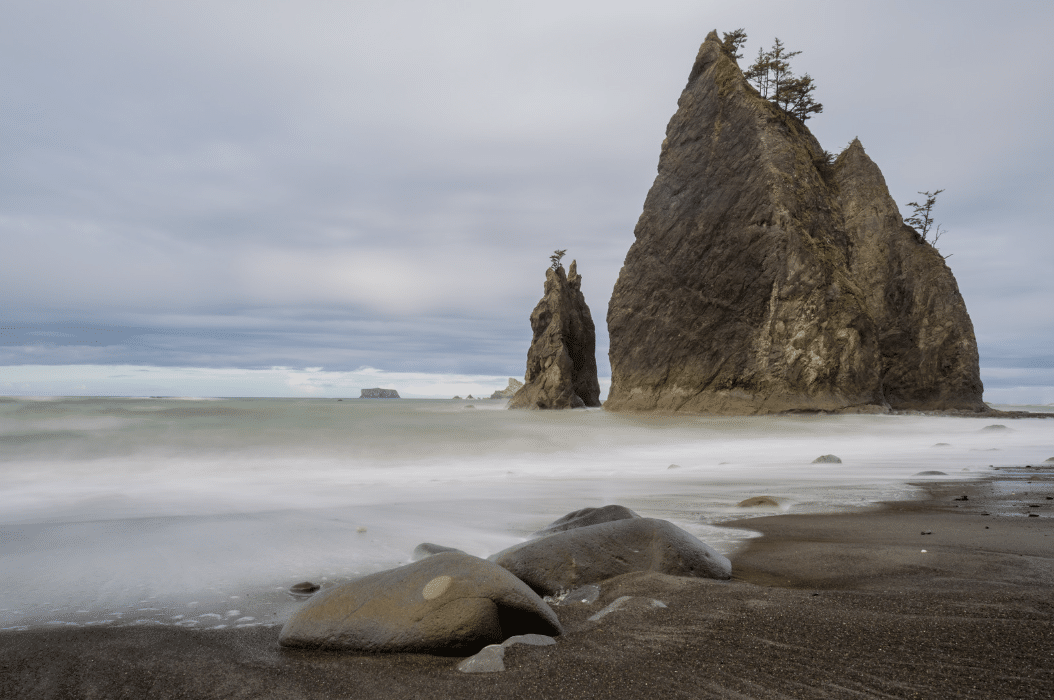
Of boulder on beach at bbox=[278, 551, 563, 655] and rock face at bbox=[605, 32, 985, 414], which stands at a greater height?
rock face at bbox=[605, 32, 985, 414]

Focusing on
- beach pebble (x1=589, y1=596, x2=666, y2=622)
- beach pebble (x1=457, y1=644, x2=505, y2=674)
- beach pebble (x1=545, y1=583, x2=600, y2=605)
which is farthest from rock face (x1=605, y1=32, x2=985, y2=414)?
beach pebble (x1=457, y1=644, x2=505, y2=674)

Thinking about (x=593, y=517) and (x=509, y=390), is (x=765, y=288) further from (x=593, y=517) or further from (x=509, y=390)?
(x=509, y=390)

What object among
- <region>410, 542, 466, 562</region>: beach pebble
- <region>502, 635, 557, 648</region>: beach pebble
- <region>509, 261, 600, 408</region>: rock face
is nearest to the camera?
<region>502, 635, 557, 648</region>: beach pebble

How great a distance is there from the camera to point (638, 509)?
6402mm

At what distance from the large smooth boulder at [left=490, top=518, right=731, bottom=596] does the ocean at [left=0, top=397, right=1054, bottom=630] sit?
0.97m

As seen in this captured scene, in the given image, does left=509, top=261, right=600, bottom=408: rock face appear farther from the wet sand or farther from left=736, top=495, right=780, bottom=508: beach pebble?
the wet sand

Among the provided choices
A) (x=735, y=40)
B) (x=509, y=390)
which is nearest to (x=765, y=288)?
(x=735, y=40)

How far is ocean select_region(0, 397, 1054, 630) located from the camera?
3.90 metres

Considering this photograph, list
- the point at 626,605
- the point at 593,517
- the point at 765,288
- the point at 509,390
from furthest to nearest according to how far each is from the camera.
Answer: the point at 509,390, the point at 765,288, the point at 593,517, the point at 626,605

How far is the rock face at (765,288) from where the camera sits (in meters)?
24.7

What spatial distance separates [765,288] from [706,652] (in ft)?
82.9

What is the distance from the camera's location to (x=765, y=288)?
25547mm

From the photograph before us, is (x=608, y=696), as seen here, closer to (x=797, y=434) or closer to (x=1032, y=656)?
(x=1032, y=656)

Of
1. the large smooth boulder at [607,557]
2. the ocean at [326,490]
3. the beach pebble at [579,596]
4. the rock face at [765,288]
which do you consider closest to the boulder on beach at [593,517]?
the ocean at [326,490]
